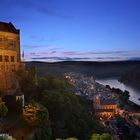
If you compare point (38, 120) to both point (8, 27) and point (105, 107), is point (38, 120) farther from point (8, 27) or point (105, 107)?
point (105, 107)

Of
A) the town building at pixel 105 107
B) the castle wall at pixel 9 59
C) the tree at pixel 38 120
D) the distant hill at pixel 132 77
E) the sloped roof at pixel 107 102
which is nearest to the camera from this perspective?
the tree at pixel 38 120

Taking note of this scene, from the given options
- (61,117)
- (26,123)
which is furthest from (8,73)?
(26,123)

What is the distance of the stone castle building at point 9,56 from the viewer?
31141mm

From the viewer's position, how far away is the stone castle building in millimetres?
31141

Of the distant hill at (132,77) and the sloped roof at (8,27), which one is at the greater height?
the sloped roof at (8,27)

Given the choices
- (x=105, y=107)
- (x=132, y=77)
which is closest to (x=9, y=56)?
(x=105, y=107)

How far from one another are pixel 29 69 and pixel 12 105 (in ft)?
21.5

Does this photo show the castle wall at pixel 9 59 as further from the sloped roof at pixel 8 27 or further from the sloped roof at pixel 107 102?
the sloped roof at pixel 107 102

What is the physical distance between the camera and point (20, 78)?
32500mm

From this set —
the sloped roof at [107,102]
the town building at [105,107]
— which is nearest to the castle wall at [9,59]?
the town building at [105,107]

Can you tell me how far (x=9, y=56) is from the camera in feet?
105

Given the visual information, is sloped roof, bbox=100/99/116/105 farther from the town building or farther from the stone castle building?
the stone castle building

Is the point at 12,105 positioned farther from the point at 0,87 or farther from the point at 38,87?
the point at 38,87

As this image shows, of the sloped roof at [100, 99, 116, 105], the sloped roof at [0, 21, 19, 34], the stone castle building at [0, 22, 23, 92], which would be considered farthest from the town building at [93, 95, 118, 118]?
the sloped roof at [0, 21, 19, 34]
